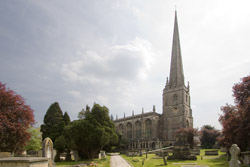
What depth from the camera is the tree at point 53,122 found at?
101ft

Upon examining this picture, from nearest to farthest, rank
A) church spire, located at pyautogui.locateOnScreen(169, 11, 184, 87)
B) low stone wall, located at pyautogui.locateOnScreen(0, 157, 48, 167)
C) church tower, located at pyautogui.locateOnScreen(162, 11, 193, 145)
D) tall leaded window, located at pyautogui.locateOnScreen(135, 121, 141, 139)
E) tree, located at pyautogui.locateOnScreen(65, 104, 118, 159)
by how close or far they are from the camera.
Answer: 1. low stone wall, located at pyautogui.locateOnScreen(0, 157, 48, 167)
2. tree, located at pyautogui.locateOnScreen(65, 104, 118, 159)
3. church tower, located at pyautogui.locateOnScreen(162, 11, 193, 145)
4. church spire, located at pyautogui.locateOnScreen(169, 11, 184, 87)
5. tall leaded window, located at pyautogui.locateOnScreen(135, 121, 141, 139)

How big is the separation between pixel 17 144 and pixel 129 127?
58522mm

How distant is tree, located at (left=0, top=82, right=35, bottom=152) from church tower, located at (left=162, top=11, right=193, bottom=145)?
155ft

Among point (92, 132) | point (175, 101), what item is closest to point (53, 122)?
point (92, 132)

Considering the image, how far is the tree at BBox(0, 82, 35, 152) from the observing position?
14312mm

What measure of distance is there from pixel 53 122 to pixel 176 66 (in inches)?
1807

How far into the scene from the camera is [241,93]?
16.6 meters

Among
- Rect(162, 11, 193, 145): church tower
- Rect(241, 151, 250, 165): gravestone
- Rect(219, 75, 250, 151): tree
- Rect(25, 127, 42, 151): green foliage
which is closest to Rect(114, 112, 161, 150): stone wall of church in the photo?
Rect(162, 11, 193, 145): church tower

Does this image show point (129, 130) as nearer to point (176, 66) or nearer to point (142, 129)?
point (142, 129)

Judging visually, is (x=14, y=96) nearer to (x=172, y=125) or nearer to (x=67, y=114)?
(x=67, y=114)

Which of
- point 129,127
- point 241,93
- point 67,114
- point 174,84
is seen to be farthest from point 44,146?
point 129,127

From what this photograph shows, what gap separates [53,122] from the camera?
31.5 m

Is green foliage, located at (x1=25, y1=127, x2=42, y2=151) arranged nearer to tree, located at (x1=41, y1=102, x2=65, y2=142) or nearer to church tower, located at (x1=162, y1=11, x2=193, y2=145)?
tree, located at (x1=41, y1=102, x2=65, y2=142)

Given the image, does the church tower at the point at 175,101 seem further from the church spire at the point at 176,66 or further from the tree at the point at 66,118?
the tree at the point at 66,118
